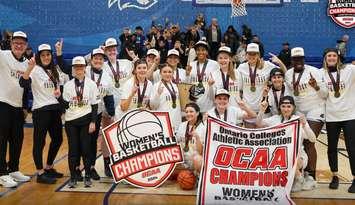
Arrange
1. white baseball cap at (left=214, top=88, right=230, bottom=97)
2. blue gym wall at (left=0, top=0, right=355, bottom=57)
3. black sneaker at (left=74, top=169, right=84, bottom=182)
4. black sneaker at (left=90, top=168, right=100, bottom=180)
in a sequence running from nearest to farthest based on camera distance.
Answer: white baseball cap at (left=214, top=88, right=230, bottom=97)
black sneaker at (left=74, top=169, right=84, bottom=182)
black sneaker at (left=90, top=168, right=100, bottom=180)
blue gym wall at (left=0, top=0, right=355, bottom=57)

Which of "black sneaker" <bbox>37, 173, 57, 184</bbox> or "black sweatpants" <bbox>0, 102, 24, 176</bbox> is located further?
"black sneaker" <bbox>37, 173, 57, 184</bbox>

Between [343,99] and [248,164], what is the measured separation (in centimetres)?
158

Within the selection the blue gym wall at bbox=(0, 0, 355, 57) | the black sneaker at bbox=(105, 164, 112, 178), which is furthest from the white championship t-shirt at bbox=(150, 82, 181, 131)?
the blue gym wall at bbox=(0, 0, 355, 57)

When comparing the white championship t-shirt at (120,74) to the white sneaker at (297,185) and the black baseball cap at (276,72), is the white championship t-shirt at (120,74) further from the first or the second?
the white sneaker at (297,185)

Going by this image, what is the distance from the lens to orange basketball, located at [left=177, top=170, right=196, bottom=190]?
5.92 metres

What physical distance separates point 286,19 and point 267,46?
3.64 ft

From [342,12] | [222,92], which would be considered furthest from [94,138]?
[342,12]

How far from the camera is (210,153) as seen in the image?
5297 mm

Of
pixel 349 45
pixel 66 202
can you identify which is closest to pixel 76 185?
pixel 66 202

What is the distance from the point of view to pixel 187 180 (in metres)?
5.91

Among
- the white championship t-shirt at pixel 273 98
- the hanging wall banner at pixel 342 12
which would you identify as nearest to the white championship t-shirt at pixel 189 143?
the white championship t-shirt at pixel 273 98

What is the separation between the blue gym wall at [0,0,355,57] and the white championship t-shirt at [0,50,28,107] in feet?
36.1

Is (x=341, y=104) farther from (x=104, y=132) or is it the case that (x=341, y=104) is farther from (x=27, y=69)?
(x=27, y=69)

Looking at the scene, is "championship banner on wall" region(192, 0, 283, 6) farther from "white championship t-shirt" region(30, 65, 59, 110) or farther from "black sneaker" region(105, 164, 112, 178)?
"white championship t-shirt" region(30, 65, 59, 110)
